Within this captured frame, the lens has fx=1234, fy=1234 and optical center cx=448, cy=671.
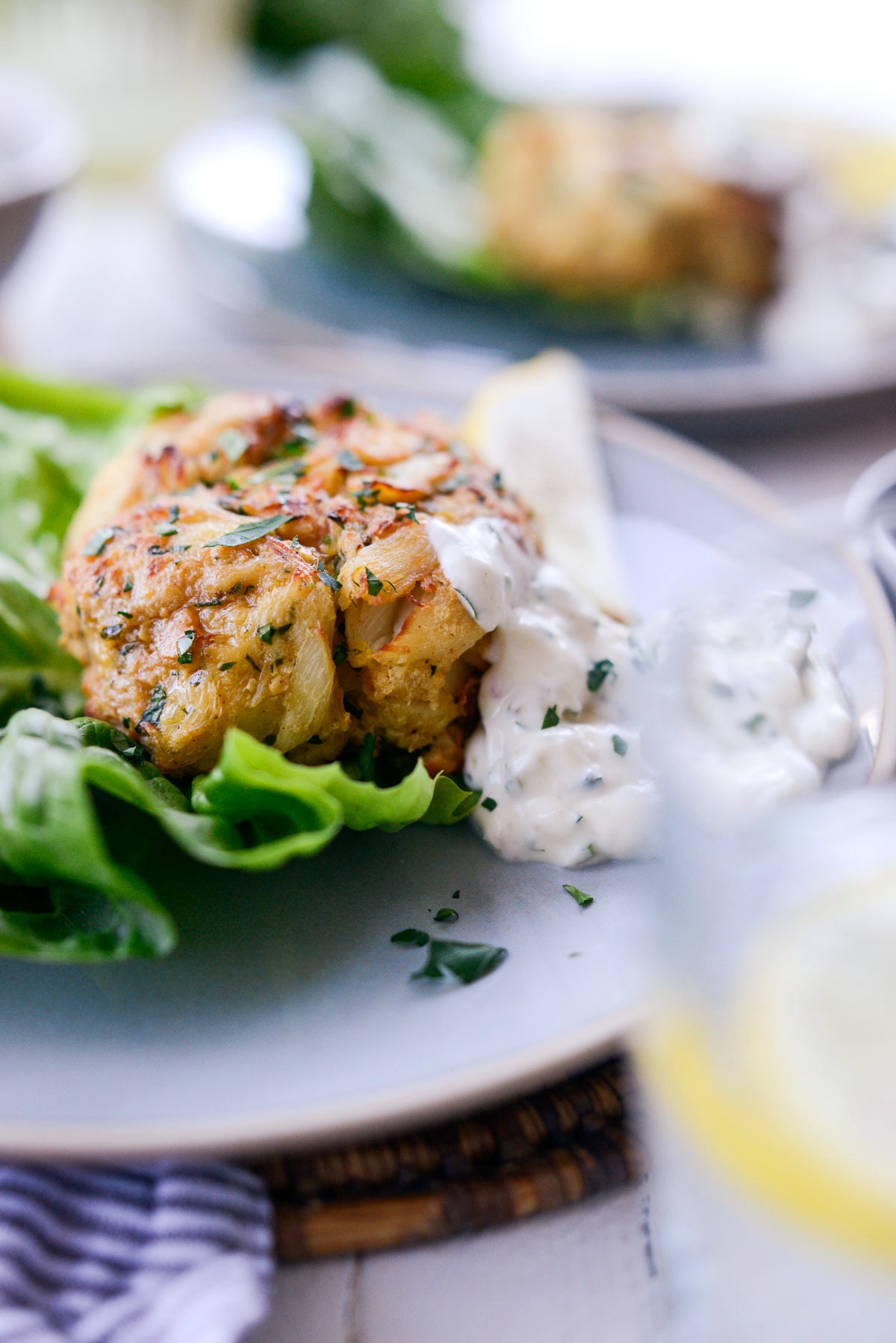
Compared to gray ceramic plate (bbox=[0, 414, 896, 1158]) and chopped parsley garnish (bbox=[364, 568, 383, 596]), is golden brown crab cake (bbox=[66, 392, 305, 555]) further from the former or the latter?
gray ceramic plate (bbox=[0, 414, 896, 1158])

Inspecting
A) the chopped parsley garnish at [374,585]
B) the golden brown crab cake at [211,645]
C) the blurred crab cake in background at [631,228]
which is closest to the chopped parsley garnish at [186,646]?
the golden brown crab cake at [211,645]

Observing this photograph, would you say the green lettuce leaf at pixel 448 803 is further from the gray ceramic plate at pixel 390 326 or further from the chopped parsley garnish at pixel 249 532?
the gray ceramic plate at pixel 390 326

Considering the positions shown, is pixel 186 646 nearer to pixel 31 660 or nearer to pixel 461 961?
pixel 31 660

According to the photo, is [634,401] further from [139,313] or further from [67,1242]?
[67,1242]

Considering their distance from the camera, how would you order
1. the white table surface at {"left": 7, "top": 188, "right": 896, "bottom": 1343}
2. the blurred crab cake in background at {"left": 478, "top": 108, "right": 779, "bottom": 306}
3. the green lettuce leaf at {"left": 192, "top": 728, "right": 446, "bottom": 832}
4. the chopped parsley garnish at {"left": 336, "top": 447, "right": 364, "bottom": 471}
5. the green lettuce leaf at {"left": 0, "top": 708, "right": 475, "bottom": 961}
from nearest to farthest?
the white table surface at {"left": 7, "top": 188, "right": 896, "bottom": 1343} < the green lettuce leaf at {"left": 0, "top": 708, "right": 475, "bottom": 961} < the green lettuce leaf at {"left": 192, "top": 728, "right": 446, "bottom": 832} < the chopped parsley garnish at {"left": 336, "top": 447, "right": 364, "bottom": 471} < the blurred crab cake in background at {"left": 478, "top": 108, "right": 779, "bottom": 306}

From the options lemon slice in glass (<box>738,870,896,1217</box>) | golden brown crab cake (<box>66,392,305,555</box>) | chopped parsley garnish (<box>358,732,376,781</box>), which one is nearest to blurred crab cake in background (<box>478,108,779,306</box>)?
golden brown crab cake (<box>66,392,305,555</box>)

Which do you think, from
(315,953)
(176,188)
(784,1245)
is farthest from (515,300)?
(784,1245)
